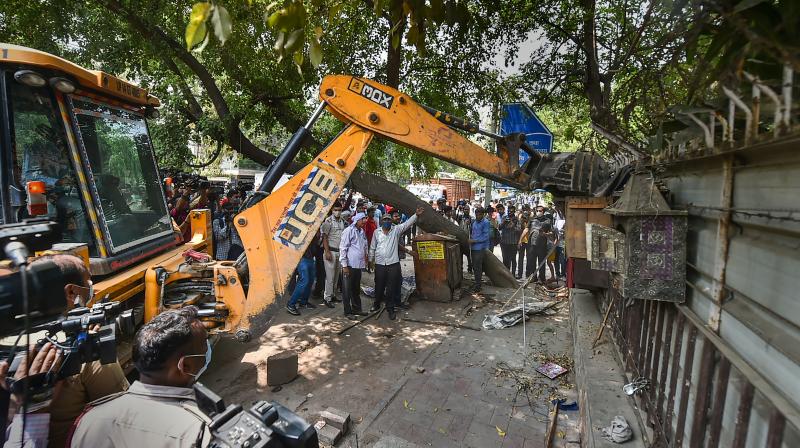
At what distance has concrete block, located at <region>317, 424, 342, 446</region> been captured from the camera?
138 inches

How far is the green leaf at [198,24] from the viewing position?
1.35 m

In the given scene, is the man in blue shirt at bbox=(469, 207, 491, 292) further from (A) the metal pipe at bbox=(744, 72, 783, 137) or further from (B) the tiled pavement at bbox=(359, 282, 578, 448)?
(A) the metal pipe at bbox=(744, 72, 783, 137)

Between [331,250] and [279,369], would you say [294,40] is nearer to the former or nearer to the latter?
[279,369]

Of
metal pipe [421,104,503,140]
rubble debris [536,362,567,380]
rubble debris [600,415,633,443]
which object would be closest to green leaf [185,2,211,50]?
metal pipe [421,104,503,140]

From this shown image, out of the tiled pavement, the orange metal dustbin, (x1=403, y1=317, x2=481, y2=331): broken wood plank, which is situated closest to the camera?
the tiled pavement

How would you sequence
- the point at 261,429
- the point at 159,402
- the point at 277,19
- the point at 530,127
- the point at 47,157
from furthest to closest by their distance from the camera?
the point at 530,127 → the point at 47,157 → the point at 277,19 → the point at 159,402 → the point at 261,429

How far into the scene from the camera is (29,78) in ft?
9.34

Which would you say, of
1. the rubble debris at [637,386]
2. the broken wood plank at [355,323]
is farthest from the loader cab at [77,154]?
the rubble debris at [637,386]

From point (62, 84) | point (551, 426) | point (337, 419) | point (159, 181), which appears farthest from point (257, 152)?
point (551, 426)

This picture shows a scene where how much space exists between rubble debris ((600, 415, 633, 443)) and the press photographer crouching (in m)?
3.06

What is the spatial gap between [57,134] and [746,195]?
455 cm

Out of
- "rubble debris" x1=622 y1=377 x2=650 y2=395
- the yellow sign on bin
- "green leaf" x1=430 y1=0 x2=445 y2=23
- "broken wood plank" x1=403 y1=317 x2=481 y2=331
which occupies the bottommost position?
"broken wood plank" x1=403 y1=317 x2=481 y2=331

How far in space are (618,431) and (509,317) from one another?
378 cm

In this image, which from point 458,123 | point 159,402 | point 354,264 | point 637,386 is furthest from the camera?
point 354,264
